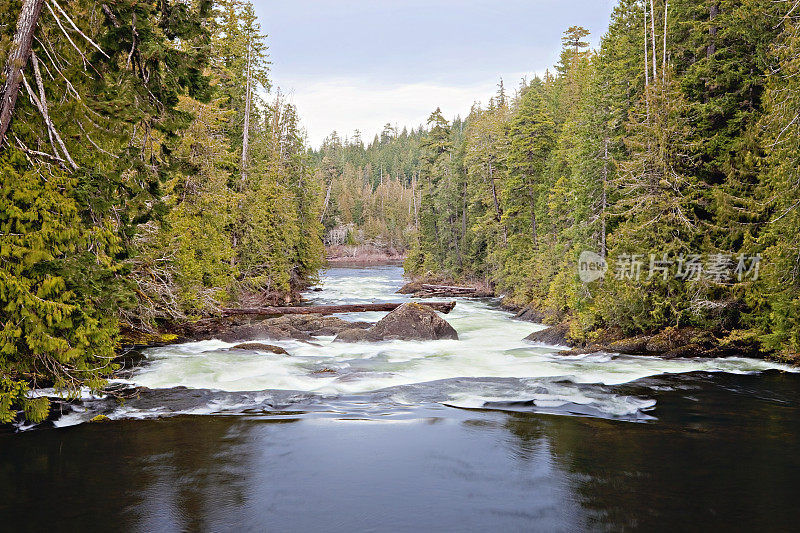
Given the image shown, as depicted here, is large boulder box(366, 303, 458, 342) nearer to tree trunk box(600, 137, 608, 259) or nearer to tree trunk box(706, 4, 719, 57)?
tree trunk box(600, 137, 608, 259)

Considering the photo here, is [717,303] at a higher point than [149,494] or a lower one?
higher

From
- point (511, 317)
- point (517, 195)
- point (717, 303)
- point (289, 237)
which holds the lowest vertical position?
point (511, 317)

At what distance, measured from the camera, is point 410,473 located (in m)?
8.16

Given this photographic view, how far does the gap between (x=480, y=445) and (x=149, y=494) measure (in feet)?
17.5

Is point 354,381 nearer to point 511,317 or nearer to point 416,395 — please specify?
point 416,395

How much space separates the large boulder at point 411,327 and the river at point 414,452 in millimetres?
4731

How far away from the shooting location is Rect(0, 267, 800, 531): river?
6.79 m

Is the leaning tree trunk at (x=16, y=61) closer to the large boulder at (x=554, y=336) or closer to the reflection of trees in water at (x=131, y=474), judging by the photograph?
the reflection of trees in water at (x=131, y=474)

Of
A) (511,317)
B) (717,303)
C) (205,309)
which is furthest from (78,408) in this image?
(511,317)

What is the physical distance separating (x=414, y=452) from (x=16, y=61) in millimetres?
8232

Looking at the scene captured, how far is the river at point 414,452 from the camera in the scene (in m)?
6.79

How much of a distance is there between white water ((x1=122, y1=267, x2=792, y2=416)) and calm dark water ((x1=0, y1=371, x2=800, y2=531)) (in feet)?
5.03

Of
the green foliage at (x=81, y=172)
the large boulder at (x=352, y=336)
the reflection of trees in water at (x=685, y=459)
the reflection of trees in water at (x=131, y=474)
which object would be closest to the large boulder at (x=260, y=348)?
the large boulder at (x=352, y=336)

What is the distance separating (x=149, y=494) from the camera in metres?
7.16
